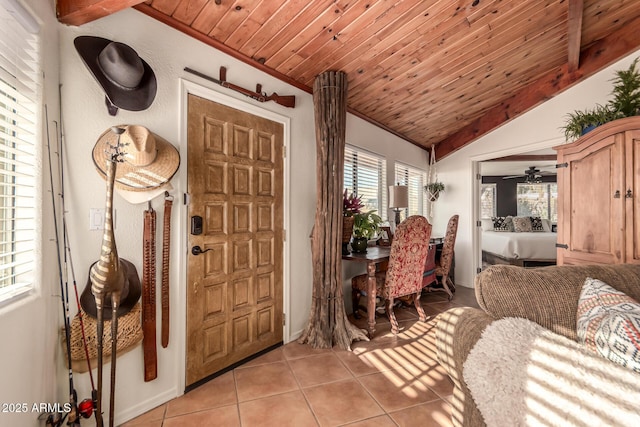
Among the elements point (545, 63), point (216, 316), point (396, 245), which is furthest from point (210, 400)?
point (545, 63)

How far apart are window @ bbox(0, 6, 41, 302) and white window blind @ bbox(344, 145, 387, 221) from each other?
2738 millimetres

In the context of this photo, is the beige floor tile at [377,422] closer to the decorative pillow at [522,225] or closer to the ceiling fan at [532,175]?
the decorative pillow at [522,225]

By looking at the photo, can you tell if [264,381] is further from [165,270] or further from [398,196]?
[398,196]

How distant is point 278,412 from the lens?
1682 millimetres

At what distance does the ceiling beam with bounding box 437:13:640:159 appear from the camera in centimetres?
281

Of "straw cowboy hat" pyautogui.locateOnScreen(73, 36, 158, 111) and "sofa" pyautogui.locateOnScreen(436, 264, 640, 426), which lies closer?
"sofa" pyautogui.locateOnScreen(436, 264, 640, 426)

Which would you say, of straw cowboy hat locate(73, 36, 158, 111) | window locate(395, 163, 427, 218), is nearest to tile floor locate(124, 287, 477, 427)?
straw cowboy hat locate(73, 36, 158, 111)

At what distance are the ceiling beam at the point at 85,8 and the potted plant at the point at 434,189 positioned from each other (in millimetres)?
4556

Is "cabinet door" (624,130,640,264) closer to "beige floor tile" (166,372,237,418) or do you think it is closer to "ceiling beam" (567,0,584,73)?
"ceiling beam" (567,0,584,73)

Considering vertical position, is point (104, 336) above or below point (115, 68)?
below

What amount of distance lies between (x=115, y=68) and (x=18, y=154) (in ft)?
1.96

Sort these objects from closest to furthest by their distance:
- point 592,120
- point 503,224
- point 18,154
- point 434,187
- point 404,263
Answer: point 18,154
point 592,120
point 404,263
point 434,187
point 503,224

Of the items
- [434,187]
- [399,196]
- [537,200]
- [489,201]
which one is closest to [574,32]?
[399,196]

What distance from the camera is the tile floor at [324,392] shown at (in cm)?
163
